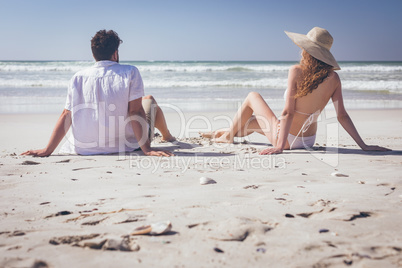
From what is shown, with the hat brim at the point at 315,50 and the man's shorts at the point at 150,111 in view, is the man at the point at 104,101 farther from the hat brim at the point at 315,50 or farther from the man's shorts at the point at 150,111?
the hat brim at the point at 315,50

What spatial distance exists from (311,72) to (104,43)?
7.27ft

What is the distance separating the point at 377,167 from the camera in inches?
132

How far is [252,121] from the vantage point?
4633mm

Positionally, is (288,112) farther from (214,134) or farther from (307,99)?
(214,134)

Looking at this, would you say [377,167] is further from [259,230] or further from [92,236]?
[92,236]

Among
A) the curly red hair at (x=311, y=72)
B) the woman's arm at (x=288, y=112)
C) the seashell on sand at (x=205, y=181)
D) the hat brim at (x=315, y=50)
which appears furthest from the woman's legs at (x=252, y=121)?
the seashell on sand at (x=205, y=181)

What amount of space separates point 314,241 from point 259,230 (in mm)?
275

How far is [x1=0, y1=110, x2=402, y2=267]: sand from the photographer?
1.60m

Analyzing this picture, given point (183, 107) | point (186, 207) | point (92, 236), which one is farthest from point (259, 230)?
point (183, 107)

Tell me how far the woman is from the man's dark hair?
1.82 m

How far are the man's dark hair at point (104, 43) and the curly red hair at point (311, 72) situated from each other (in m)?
2.01

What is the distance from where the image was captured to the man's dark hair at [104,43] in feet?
11.9

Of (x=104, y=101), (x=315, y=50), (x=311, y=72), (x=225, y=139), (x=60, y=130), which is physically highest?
(x=315, y=50)

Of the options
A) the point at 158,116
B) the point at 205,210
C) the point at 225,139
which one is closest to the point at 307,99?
the point at 225,139
